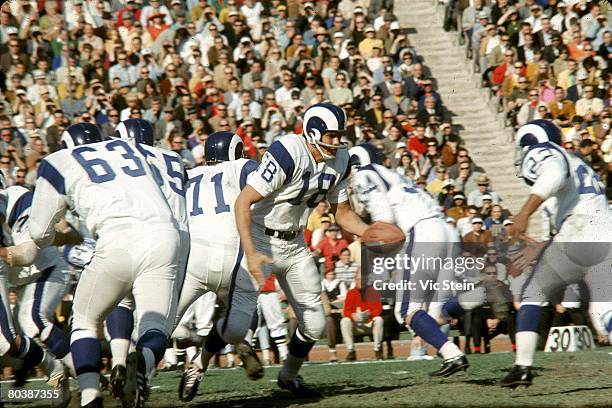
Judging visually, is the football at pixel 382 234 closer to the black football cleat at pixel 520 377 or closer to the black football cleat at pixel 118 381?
the black football cleat at pixel 520 377

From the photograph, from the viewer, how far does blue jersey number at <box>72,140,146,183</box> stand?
22.3 feet

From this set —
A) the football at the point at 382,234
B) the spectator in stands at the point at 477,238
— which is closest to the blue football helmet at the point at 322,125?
the football at the point at 382,234

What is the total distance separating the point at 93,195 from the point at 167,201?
471 mm

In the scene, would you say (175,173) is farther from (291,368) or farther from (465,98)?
(465,98)

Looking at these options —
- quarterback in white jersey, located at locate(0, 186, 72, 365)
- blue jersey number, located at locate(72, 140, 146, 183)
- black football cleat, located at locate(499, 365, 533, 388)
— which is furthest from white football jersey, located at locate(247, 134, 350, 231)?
quarterback in white jersey, located at locate(0, 186, 72, 365)

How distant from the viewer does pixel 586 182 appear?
8180mm

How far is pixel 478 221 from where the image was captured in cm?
1358

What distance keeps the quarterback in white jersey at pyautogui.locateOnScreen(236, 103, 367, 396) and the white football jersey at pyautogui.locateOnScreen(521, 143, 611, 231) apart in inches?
49.7

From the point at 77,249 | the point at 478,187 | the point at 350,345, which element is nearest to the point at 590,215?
the point at 77,249

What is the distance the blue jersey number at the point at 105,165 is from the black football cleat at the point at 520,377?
2915 mm

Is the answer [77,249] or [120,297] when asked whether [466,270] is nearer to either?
[77,249]

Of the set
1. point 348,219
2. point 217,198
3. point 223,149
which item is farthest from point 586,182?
point 223,149

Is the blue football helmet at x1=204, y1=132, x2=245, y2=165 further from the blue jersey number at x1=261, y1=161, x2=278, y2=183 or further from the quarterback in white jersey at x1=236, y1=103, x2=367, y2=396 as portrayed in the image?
the blue jersey number at x1=261, y1=161, x2=278, y2=183

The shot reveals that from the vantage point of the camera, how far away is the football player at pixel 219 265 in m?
8.15
